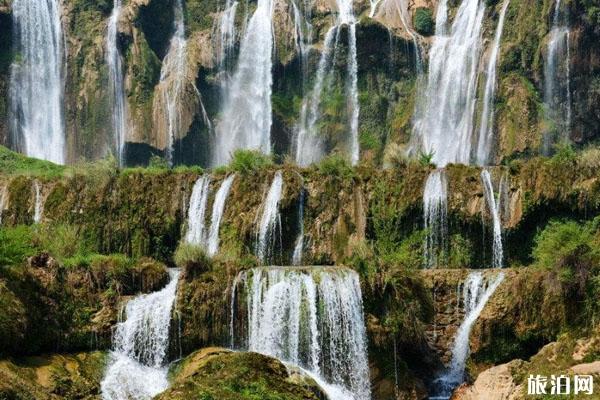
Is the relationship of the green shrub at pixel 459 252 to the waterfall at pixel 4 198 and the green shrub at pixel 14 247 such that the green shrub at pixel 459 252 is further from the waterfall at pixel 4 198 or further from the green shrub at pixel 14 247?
the waterfall at pixel 4 198

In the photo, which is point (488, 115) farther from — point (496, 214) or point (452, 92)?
point (496, 214)

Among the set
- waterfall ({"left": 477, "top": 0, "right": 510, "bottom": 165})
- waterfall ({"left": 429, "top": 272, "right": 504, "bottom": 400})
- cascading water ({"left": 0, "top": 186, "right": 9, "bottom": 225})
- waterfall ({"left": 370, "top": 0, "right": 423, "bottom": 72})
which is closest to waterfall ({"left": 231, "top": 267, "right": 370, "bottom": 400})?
waterfall ({"left": 429, "top": 272, "right": 504, "bottom": 400})

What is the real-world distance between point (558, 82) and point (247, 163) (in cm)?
1755

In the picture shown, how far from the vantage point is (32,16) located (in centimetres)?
4825

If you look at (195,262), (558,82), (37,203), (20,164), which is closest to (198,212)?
(37,203)

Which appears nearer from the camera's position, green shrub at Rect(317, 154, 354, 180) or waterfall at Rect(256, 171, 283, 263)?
waterfall at Rect(256, 171, 283, 263)

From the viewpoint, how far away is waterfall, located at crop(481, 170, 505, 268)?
2856 cm

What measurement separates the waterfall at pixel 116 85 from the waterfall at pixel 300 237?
62.9ft

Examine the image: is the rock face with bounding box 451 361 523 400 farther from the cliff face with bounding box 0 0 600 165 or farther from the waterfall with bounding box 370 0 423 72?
the waterfall with bounding box 370 0 423 72

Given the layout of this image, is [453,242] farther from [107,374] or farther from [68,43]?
[68,43]

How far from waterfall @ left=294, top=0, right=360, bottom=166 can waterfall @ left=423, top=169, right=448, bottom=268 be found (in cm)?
1641

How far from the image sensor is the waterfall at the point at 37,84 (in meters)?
46.7

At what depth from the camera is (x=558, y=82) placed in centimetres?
4128

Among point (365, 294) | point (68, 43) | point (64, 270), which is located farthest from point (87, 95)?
point (365, 294)
